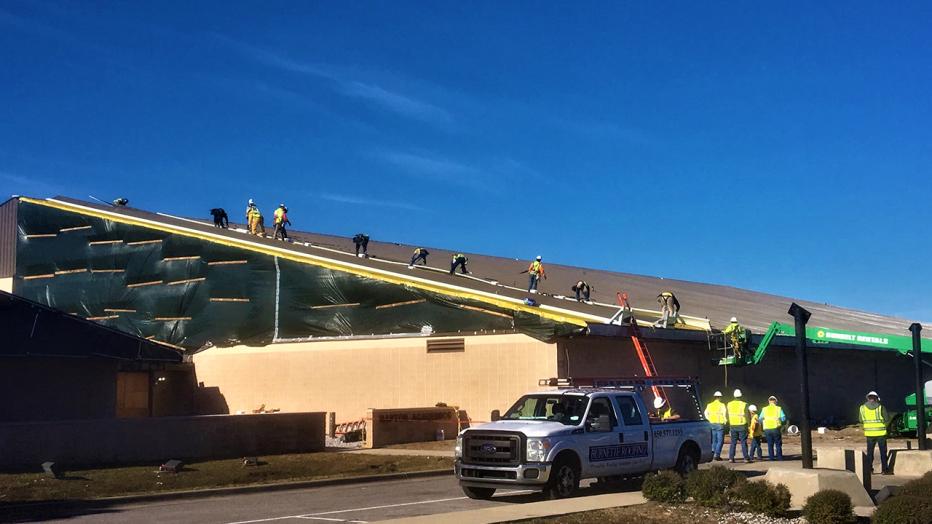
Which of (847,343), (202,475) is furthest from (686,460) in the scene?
(847,343)

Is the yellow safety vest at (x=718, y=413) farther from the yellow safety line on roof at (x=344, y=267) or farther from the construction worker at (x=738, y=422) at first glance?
the yellow safety line on roof at (x=344, y=267)

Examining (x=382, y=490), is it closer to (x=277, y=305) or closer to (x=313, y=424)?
(x=313, y=424)

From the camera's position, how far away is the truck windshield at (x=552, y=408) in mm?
17438

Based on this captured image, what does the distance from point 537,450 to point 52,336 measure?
1679cm

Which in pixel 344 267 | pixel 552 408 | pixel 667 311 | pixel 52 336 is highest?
pixel 344 267

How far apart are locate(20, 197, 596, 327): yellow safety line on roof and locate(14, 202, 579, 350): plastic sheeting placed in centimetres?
20

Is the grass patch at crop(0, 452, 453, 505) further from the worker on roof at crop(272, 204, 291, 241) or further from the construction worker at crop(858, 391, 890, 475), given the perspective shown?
the worker on roof at crop(272, 204, 291, 241)

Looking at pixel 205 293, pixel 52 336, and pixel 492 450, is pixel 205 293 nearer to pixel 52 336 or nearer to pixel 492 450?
pixel 52 336

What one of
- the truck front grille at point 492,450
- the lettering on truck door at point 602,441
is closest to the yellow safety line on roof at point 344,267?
the lettering on truck door at point 602,441

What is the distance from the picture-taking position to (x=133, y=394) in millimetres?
36094

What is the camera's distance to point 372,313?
36.5 m

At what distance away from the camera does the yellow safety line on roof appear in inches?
1270

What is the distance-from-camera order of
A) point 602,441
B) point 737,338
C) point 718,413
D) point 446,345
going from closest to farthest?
1. point 602,441
2. point 718,413
3. point 737,338
4. point 446,345

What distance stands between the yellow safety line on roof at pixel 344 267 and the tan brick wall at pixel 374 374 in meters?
1.13
